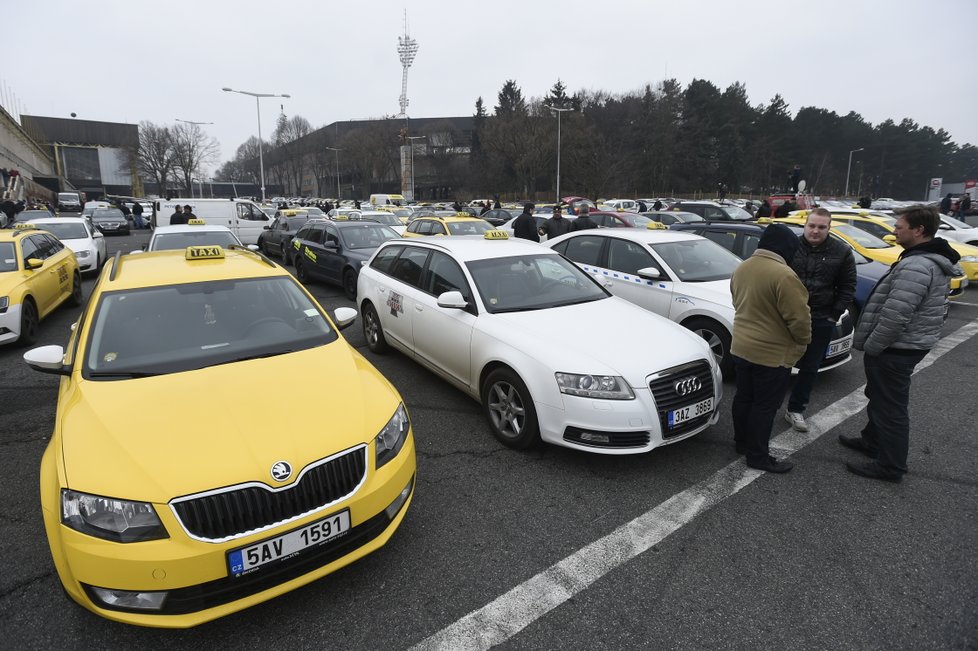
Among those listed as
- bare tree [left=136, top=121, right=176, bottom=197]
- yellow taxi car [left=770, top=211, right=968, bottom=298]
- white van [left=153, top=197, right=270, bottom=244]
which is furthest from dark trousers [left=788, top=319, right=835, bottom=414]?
bare tree [left=136, top=121, right=176, bottom=197]

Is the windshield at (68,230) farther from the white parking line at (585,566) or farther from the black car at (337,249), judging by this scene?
the white parking line at (585,566)

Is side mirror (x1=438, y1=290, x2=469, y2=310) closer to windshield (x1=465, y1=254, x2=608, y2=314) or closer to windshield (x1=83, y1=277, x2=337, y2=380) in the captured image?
windshield (x1=465, y1=254, x2=608, y2=314)

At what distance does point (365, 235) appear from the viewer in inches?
432

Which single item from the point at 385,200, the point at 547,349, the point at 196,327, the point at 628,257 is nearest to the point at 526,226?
the point at 628,257

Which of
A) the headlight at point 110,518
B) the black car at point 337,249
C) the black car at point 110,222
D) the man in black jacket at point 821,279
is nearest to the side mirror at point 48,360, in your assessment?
the headlight at point 110,518

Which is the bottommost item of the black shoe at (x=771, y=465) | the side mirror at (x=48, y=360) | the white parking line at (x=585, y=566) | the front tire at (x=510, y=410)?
the white parking line at (x=585, y=566)

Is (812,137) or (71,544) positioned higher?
(812,137)

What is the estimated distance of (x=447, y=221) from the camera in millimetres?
13578

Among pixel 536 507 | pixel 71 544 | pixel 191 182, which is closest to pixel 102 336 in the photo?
pixel 71 544

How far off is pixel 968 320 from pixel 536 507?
30.8 ft

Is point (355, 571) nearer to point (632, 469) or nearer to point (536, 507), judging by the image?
point (536, 507)

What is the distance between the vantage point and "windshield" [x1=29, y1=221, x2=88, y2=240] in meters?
12.5

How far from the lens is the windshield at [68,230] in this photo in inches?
492

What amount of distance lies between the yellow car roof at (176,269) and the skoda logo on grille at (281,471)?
2026 millimetres
